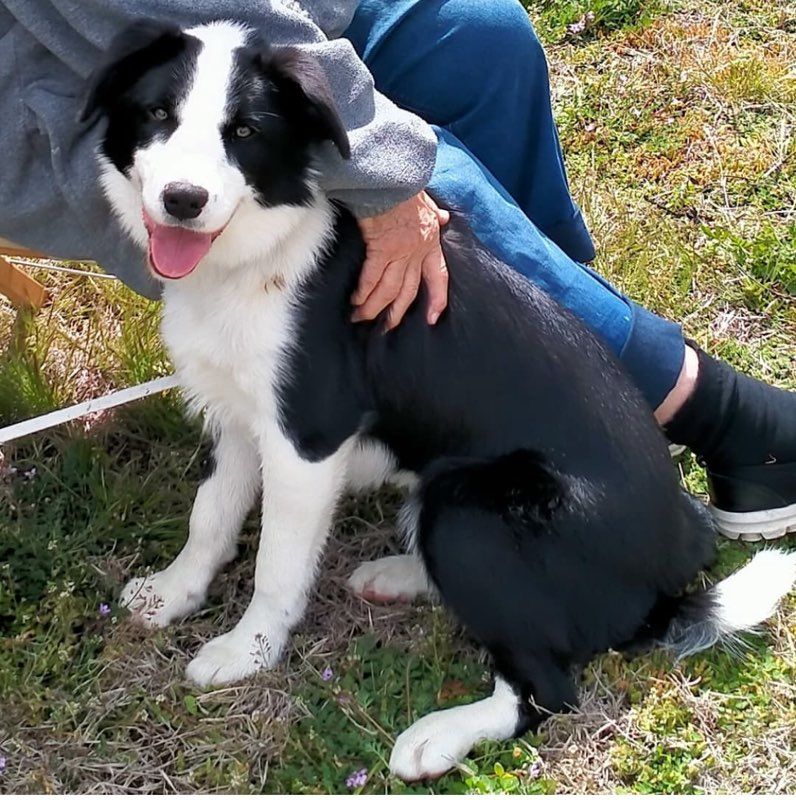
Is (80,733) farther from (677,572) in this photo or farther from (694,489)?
(694,489)

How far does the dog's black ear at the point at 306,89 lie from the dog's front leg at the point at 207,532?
0.81 m

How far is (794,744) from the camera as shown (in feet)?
7.34

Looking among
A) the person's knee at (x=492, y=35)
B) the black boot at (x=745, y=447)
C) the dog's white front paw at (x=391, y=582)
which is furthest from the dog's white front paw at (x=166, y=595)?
the person's knee at (x=492, y=35)

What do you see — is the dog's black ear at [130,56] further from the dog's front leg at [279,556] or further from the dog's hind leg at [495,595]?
the dog's hind leg at [495,595]

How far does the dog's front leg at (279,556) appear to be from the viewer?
2.17 metres

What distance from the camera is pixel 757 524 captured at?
8.51ft

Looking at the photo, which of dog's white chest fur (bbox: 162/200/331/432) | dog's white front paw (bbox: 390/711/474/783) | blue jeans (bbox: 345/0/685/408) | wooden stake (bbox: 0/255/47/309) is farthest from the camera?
wooden stake (bbox: 0/255/47/309)

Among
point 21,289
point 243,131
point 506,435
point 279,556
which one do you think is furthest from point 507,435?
point 21,289

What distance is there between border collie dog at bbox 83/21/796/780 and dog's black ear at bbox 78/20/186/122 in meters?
0.05

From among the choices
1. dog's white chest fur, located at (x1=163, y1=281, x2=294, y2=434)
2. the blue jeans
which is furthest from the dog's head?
the blue jeans

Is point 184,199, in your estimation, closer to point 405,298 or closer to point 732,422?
point 405,298

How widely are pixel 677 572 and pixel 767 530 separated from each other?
0.44 meters

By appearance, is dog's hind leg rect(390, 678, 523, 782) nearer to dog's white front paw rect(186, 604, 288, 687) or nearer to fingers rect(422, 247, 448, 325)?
dog's white front paw rect(186, 604, 288, 687)

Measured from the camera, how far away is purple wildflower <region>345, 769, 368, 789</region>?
6.97 ft
